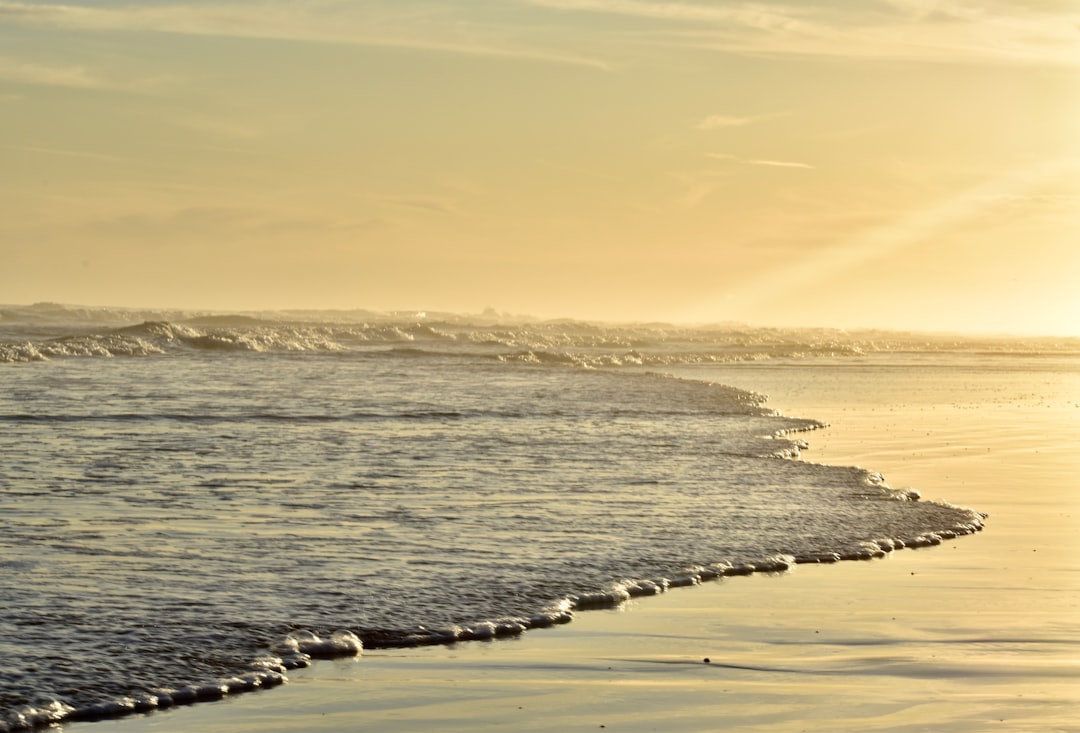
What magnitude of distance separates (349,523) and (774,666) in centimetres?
541

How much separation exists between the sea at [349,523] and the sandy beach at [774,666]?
0.36 m

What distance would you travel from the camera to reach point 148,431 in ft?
64.0

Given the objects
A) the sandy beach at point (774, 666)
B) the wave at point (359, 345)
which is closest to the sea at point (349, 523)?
the sandy beach at point (774, 666)

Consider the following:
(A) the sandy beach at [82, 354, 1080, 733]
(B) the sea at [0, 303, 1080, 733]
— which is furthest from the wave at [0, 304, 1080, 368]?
(A) the sandy beach at [82, 354, 1080, 733]

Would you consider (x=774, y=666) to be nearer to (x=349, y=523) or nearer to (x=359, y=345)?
(x=349, y=523)

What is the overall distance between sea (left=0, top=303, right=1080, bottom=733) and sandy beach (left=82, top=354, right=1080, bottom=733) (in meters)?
0.36

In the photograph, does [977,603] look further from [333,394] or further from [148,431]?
[333,394]

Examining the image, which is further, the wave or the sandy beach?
the wave

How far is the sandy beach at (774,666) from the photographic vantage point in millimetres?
6246

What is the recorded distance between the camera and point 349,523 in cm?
1154

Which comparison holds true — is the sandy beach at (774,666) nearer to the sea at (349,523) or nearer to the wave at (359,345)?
the sea at (349,523)

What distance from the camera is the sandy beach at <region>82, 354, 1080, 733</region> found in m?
6.25

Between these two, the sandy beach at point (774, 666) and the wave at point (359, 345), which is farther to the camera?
the wave at point (359, 345)

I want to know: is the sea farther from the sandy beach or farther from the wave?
the wave
